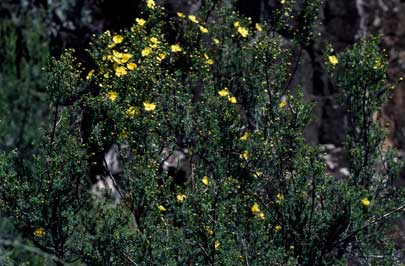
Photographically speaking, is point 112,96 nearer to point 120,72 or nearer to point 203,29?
point 120,72

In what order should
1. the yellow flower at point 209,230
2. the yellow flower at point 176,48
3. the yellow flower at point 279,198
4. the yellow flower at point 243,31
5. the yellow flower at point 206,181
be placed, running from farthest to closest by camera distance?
1. the yellow flower at point 243,31
2. the yellow flower at point 176,48
3. the yellow flower at point 279,198
4. the yellow flower at point 206,181
5. the yellow flower at point 209,230

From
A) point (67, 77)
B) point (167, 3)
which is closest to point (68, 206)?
point (67, 77)

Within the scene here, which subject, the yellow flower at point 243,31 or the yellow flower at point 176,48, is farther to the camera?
the yellow flower at point 243,31

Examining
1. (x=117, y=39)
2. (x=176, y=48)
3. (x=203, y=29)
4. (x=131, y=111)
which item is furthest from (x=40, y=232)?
(x=203, y=29)

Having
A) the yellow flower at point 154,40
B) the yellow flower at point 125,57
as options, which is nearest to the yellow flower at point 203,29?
the yellow flower at point 154,40

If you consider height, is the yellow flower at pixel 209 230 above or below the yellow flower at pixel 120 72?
below

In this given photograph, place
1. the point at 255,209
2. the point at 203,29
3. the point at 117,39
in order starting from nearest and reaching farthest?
the point at 117,39 < the point at 255,209 < the point at 203,29

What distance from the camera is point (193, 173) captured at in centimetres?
379

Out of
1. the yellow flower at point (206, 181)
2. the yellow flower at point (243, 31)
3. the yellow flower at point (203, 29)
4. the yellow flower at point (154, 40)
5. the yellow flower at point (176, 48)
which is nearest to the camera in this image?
the yellow flower at point (206, 181)

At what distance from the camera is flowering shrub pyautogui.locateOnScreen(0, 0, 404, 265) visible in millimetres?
3471

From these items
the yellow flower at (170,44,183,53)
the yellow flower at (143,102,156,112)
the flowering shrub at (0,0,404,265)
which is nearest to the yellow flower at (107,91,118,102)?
the flowering shrub at (0,0,404,265)

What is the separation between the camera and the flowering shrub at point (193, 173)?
3471mm

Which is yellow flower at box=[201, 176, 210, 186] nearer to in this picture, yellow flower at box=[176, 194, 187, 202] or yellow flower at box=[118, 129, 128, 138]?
yellow flower at box=[176, 194, 187, 202]

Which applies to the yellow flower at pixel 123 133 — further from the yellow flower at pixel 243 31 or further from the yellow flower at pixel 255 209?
the yellow flower at pixel 243 31
